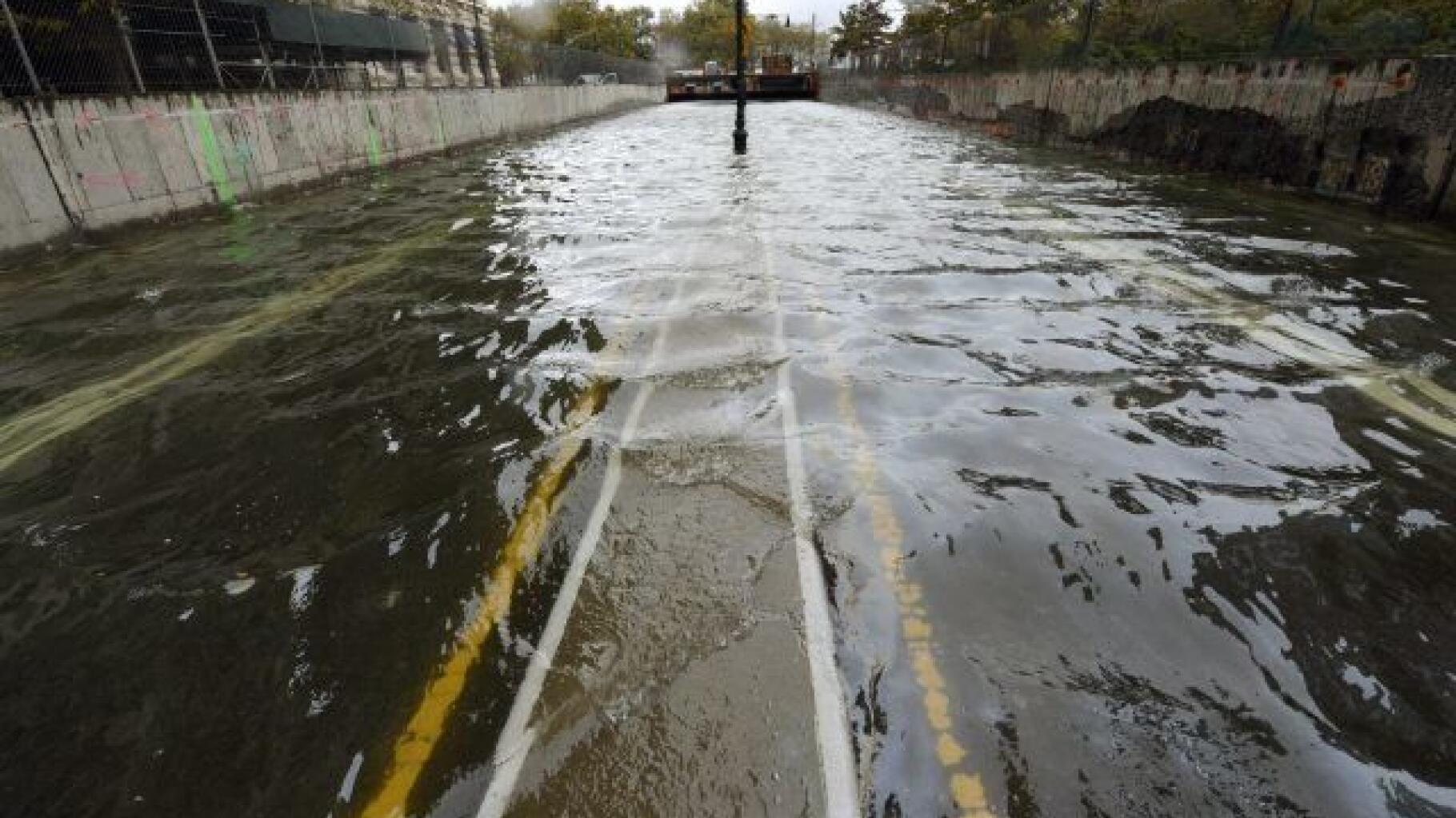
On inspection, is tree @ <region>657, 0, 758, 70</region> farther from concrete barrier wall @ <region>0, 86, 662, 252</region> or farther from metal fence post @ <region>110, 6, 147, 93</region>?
metal fence post @ <region>110, 6, 147, 93</region>

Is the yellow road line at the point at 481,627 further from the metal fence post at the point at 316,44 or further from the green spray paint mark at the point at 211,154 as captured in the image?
the metal fence post at the point at 316,44

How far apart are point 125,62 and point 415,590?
13527 millimetres

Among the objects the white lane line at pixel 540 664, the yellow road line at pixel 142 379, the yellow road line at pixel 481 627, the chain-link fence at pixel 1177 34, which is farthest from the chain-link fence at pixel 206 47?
the chain-link fence at pixel 1177 34

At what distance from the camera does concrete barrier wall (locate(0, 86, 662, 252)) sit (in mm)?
9219

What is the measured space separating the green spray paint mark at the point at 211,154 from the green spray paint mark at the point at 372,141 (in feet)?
15.9

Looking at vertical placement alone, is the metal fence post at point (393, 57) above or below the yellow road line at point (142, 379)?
above

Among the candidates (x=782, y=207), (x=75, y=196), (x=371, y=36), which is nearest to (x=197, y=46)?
(x=75, y=196)

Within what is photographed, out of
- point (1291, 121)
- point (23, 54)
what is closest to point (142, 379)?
point (23, 54)

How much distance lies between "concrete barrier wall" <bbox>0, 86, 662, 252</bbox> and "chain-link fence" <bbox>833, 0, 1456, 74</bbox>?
16.9m

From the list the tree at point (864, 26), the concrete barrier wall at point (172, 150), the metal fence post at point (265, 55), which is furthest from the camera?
the tree at point (864, 26)

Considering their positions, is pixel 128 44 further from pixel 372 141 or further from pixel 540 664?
pixel 540 664

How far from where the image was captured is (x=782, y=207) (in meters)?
11.8

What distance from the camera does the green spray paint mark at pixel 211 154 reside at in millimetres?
11852

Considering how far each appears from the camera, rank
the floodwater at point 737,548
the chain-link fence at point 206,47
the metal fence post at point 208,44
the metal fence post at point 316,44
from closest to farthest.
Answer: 1. the floodwater at point 737,548
2. the chain-link fence at point 206,47
3. the metal fence post at point 208,44
4. the metal fence post at point 316,44
